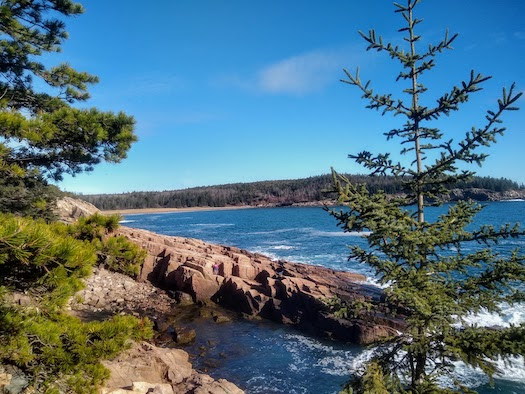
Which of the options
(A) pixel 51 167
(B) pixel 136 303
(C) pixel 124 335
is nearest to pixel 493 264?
(C) pixel 124 335

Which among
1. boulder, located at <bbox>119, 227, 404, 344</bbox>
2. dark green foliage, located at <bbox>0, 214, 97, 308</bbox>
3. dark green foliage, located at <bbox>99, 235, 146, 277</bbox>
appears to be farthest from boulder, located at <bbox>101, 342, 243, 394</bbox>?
boulder, located at <bbox>119, 227, 404, 344</bbox>

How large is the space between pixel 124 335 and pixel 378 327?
13710mm

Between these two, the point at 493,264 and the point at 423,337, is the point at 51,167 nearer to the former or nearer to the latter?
the point at 423,337

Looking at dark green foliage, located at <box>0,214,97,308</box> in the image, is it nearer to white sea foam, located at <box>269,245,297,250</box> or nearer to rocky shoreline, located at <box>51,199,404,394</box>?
rocky shoreline, located at <box>51,199,404,394</box>

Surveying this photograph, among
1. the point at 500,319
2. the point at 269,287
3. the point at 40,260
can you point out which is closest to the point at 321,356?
the point at 269,287

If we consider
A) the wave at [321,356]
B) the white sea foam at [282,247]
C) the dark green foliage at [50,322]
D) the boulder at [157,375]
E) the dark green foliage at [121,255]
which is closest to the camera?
the dark green foliage at [50,322]

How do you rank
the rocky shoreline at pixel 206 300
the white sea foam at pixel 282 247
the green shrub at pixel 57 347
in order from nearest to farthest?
Result: the green shrub at pixel 57 347 < the rocky shoreline at pixel 206 300 < the white sea foam at pixel 282 247

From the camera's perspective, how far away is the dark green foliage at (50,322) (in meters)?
4.28

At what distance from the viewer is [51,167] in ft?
22.1

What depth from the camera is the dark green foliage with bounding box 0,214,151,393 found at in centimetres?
428

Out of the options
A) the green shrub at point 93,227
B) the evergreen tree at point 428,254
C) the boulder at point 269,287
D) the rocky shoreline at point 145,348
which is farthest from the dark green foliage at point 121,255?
the boulder at point 269,287

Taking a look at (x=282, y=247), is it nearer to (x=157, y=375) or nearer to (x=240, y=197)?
(x=157, y=375)

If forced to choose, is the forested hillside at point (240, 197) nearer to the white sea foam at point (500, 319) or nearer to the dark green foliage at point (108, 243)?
the white sea foam at point (500, 319)

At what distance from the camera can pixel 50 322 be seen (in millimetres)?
5121
